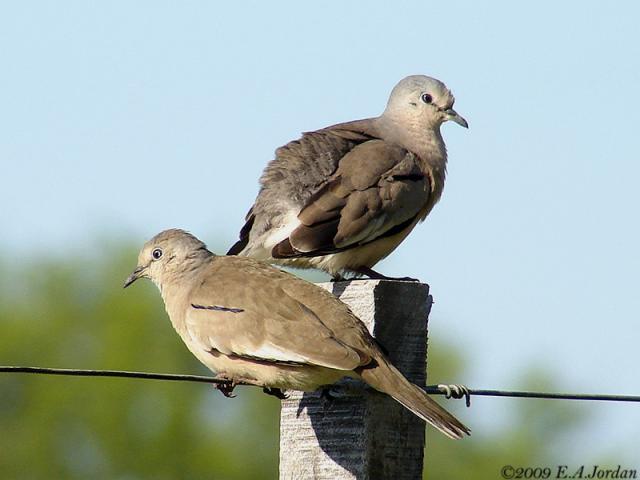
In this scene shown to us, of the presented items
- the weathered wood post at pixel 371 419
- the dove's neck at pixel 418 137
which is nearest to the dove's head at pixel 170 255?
the weathered wood post at pixel 371 419

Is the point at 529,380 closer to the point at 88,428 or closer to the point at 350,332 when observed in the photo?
the point at 88,428

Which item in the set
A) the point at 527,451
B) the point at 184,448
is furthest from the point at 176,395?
the point at 527,451

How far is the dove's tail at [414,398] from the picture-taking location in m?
5.31

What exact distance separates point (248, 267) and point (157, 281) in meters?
1.00

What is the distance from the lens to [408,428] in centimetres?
546

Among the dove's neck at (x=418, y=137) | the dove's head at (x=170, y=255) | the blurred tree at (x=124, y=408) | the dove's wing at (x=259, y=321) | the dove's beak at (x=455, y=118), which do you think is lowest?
the dove's wing at (x=259, y=321)

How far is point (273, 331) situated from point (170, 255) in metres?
1.46

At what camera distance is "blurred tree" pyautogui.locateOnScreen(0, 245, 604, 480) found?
24.1m

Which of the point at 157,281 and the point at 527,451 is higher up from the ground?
the point at 527,451

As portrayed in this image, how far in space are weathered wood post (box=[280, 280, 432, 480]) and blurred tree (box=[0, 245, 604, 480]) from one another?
1797cm

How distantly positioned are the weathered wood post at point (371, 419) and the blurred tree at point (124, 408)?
17968 millimetres

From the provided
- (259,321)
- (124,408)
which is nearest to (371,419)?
(259,321)

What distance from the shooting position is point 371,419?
5.38 metres

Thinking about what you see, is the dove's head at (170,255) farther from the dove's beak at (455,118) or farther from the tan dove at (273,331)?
the dove's beak at (455,118)
